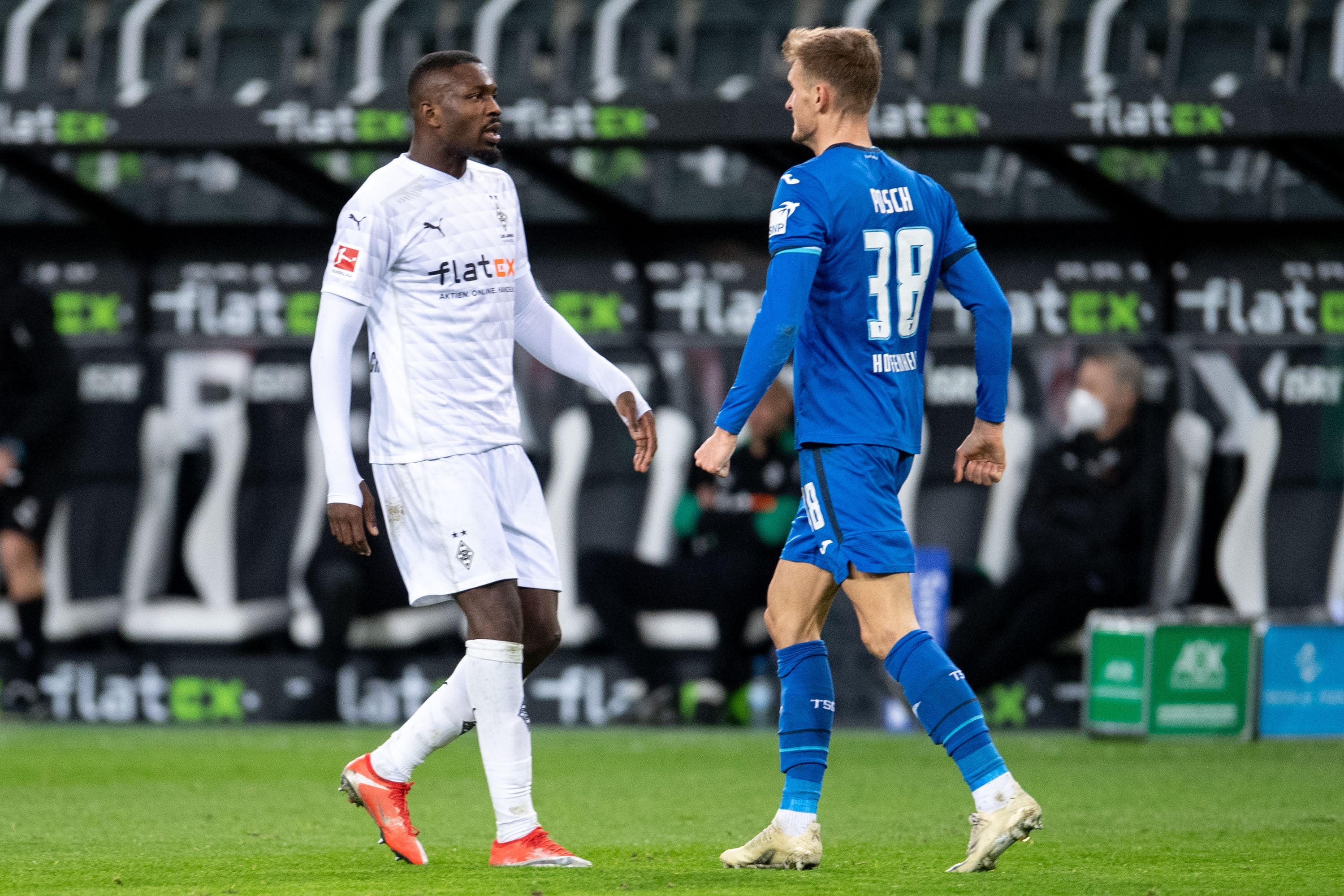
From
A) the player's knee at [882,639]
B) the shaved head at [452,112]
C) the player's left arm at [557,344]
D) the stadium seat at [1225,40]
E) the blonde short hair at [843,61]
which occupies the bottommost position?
the player's knee at [882,639]

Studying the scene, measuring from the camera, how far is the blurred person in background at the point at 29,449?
10.9 metres

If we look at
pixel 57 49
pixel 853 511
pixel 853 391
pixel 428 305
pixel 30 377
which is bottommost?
pixel 30 377

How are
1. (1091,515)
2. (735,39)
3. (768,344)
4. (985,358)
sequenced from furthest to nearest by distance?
(735,39), (1091,515), (985,358), (768,344)

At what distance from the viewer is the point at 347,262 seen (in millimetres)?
4969

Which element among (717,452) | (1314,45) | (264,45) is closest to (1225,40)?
(1314,45)

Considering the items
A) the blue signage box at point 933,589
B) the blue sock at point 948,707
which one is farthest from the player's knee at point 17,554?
the blue sock at point 948,707

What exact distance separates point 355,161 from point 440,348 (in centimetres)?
612

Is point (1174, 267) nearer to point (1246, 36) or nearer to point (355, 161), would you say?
point (1246, 36)

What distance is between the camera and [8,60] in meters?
11.6

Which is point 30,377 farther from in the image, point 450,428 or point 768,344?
point 768,344

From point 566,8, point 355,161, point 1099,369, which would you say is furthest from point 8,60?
point 1099,369

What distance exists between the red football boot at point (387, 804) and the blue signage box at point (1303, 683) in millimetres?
5416

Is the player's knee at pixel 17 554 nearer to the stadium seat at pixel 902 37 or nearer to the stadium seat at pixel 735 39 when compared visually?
the stadium seat at pixel 735 39

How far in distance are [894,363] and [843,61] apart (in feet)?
2.22
